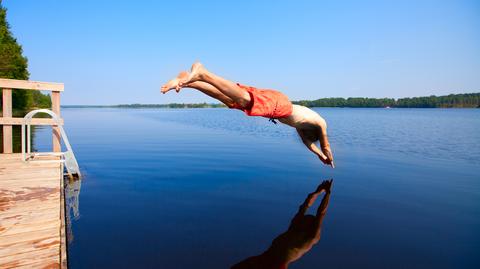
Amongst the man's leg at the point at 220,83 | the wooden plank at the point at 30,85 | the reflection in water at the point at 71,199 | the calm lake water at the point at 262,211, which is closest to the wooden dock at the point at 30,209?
the wooden plank at the point at 30,85

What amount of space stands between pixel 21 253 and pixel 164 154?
41.9 feet

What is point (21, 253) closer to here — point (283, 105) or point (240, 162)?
point (283, 105)

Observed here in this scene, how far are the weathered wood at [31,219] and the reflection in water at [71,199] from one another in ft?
2.59

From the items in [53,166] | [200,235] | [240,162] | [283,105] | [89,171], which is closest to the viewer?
[283,105]

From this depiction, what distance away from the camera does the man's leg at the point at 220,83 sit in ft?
13.2

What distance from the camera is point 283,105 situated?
4.76 metres

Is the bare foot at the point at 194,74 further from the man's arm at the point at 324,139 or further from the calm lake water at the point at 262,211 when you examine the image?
the calm lake water at the point at 262,211

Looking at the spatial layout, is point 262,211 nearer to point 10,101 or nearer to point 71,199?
point 71,199

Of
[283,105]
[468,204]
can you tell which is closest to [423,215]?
[468,204]

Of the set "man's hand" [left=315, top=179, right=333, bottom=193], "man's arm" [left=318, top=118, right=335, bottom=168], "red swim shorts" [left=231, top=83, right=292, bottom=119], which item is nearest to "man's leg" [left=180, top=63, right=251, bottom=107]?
"red swim shorts" [left=231, top=83, right=292, bottom=119]

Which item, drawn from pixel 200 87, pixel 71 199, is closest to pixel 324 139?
pixel 200 87

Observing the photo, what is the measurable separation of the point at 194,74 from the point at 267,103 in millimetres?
1272

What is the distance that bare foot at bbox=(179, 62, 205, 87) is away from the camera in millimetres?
3959

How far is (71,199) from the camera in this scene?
8.27 m
